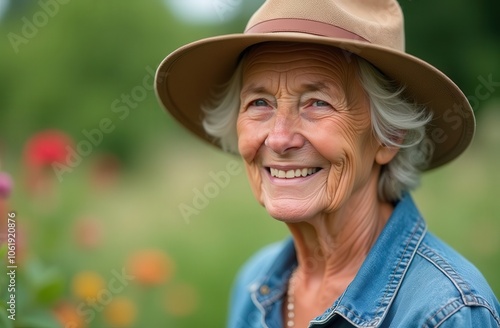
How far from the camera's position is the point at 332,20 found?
2256mm

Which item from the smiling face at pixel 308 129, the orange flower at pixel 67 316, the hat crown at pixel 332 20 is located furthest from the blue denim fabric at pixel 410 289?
the orange flower at pixel 67 316

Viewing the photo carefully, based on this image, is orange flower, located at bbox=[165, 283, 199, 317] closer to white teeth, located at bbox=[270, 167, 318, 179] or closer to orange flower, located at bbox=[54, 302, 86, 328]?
orange flower, located at bbox=[54, 302, 86, 328]

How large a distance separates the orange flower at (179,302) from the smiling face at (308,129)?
2.48 m

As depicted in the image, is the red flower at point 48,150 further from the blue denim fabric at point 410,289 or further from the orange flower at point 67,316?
the blue denim fabric at point 410,289

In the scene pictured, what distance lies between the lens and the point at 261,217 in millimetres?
6047

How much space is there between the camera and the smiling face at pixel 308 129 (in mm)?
2287

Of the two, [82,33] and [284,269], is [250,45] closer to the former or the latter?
[284,269]

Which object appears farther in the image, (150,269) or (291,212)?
(150,269)

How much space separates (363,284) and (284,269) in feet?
1.87

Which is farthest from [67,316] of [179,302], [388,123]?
[388,123]

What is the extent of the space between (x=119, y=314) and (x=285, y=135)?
2131 millimetres

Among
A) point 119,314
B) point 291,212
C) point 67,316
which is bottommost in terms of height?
point 119,314

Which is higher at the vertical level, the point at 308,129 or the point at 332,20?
the point at 332,20

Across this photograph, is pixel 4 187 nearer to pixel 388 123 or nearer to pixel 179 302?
pixel 388 123
